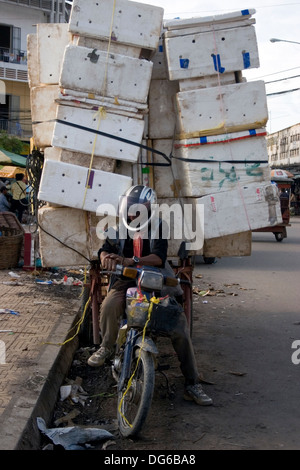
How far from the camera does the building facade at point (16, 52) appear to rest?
138ft

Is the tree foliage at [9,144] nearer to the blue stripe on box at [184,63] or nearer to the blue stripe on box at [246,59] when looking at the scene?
the blue stripe on box at [184,63]

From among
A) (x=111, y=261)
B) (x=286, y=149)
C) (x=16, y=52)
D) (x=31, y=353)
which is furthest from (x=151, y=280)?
(x=286, y=149)

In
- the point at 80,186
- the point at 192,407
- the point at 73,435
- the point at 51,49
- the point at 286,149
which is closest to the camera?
the point at 73,435

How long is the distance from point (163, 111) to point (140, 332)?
10.0ft

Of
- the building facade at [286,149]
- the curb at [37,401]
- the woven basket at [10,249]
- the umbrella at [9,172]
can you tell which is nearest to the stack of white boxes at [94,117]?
the curb at [37,401]

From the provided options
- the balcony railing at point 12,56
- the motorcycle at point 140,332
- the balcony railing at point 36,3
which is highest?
the balcony railing at point 36,3

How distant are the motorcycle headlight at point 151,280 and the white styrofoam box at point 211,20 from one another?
299cm

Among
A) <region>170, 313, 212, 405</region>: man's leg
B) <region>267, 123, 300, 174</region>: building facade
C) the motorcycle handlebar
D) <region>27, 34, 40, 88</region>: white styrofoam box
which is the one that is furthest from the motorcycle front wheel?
<region>267, 123, 300, 174</region>: building facade

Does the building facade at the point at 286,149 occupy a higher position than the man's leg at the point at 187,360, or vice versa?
the building facade at the point at 286,149

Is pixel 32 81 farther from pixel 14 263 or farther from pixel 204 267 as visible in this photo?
pixel 204 267

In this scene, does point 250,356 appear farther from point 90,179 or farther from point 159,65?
point 159,65

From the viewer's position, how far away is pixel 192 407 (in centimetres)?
521

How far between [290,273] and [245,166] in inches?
304

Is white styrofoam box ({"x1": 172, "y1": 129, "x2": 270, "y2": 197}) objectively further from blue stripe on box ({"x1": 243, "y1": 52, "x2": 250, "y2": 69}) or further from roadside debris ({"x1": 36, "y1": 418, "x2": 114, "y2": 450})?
roadside debris ({"x1": 36, "y1": 418, "x2": 114, "y2": 450})
